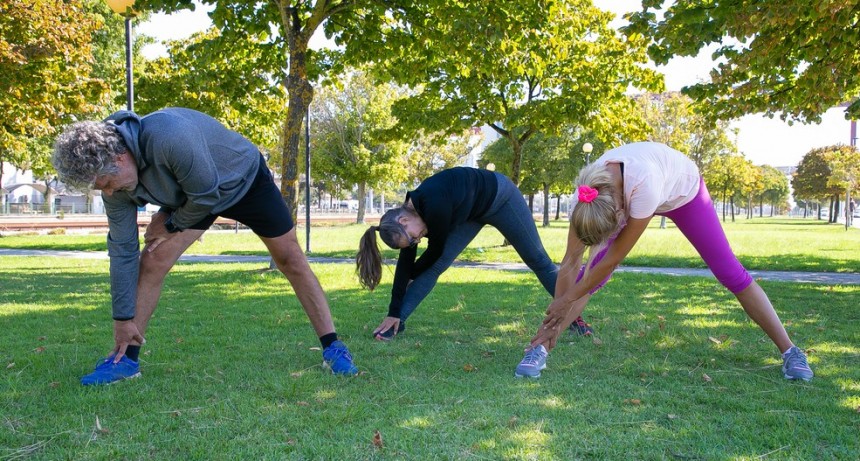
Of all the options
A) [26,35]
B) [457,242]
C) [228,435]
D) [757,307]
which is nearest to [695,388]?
[757,307]

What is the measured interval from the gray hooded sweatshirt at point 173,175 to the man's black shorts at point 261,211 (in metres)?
0.09

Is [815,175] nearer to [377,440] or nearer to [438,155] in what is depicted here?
[438,155]

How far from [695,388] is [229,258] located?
12.0 m

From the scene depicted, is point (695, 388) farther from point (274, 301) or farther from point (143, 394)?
point (274, 301)

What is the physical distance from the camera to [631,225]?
3264mm

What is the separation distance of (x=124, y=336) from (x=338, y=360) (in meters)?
1.27

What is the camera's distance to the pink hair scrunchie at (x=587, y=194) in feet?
10.3

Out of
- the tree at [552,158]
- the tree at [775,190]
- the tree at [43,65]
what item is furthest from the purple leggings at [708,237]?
the tree at [775,190]

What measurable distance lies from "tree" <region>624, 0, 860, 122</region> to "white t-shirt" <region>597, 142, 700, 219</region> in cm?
351

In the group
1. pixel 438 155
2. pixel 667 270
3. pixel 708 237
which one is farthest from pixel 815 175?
pixel 708 237

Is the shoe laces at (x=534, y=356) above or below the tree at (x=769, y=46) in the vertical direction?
below

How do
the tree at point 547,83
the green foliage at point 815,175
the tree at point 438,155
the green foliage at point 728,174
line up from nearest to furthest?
the tree at point 547,83 < the green foliage at point 728,174 < the tree at point 438,155 < the green foliage at point 815,175

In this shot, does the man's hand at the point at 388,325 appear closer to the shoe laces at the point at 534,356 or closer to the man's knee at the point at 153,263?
the shoe laces at the point at 534,356

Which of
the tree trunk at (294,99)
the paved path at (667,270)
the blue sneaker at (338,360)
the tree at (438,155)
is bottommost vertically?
the paved path at (667,270)
